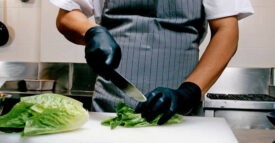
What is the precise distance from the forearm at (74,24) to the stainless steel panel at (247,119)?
1.62 meters

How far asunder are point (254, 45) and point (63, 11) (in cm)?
216

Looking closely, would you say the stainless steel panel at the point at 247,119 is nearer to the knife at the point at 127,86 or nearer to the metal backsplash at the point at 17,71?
the knife at the point at 127,86

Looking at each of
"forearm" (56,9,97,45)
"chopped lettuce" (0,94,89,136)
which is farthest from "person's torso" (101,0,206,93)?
"chopped lettuce" (0,94,89,136)

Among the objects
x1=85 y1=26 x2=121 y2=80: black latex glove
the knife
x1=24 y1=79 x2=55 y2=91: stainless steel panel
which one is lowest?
x1=24 y1=79 x2=55 y2=91: stainless steel panel

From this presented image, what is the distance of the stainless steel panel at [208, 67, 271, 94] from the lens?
3.13 m

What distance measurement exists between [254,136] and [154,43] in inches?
24.0

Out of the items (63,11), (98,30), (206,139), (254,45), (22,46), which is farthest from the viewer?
(22,46)

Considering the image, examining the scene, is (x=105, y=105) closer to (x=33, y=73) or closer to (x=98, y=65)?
(x=98, y=65)

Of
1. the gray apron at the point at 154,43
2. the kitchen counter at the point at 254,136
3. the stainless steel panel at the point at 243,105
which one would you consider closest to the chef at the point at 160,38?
the gray apron at the point at 154,43

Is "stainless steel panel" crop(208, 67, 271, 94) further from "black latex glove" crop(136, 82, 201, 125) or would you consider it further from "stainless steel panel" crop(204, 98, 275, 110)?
"black latex glove" crop(136, 82, 201, 125)

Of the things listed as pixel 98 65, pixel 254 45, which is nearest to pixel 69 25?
pixel 98 65

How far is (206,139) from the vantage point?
38.4 inches

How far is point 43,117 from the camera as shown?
3.23ft

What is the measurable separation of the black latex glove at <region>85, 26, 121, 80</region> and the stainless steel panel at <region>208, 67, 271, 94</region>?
7.53 ft
